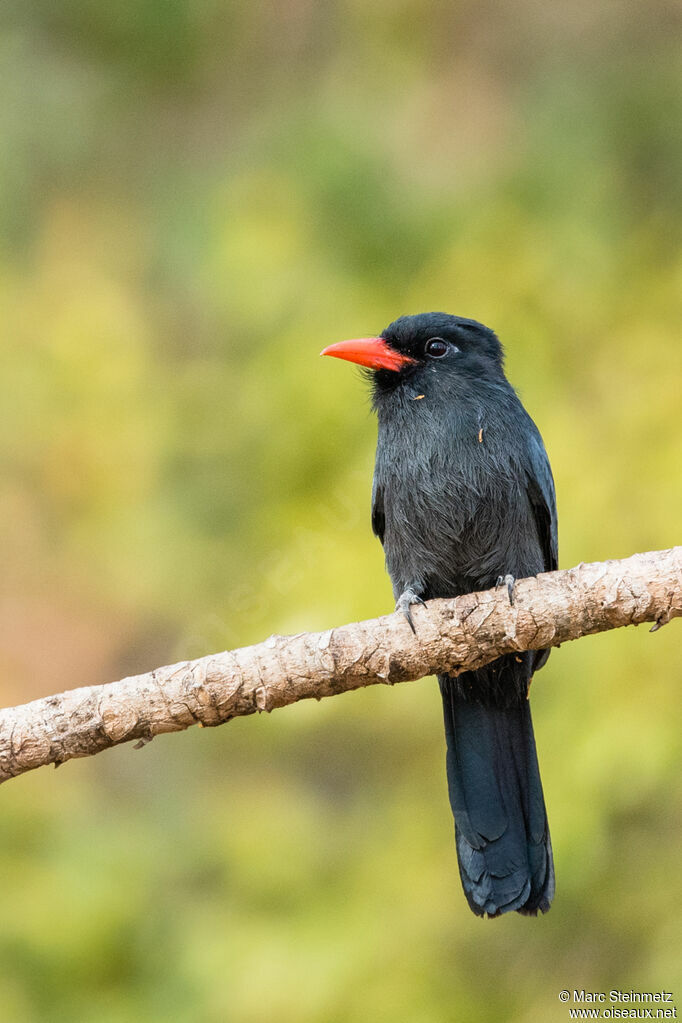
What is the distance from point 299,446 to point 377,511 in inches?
30.6

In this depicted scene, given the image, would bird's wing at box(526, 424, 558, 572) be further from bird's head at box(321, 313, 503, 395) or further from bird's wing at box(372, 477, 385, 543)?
bird's wing at box(372, 477, 385, 543)

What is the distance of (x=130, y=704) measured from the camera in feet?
10.9

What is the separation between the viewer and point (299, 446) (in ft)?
17.2

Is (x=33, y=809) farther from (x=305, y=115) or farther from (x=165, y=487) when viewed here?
(x=305, y=115)

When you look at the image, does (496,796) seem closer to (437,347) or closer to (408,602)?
(408,602)

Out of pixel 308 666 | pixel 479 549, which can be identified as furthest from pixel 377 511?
pixel 308 666

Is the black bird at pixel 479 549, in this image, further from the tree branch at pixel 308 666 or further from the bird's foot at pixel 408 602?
the tree branch at pixel 308 666

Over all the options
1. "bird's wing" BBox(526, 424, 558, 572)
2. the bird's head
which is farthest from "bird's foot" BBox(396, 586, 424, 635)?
the bird's head

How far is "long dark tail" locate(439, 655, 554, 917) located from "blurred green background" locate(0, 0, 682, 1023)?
0.25 metres

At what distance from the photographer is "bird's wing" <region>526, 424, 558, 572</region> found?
14.0ft

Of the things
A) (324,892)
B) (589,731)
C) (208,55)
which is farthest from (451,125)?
(324,892)

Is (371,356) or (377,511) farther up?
(371,356)

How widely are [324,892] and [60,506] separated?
8.31ft

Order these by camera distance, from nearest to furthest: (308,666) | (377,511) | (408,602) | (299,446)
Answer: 1. (308,666)
2. (408,602)
3. (377,511)
4. (299,446)
